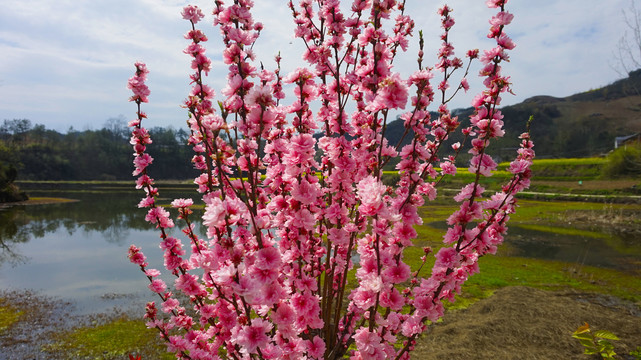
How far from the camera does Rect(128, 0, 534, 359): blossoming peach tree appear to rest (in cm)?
168

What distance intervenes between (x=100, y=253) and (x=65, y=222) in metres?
9.90

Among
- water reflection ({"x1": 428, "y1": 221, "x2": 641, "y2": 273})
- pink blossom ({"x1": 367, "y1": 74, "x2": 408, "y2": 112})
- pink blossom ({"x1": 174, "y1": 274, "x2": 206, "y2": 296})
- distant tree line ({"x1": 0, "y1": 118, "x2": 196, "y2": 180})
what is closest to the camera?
pink blossom ({"x1": 367, "y1": 74, "x2": 408, "y2": 112})

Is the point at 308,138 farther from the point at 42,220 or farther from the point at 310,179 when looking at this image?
the point at 42,220

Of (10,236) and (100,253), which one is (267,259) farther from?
(10,236)

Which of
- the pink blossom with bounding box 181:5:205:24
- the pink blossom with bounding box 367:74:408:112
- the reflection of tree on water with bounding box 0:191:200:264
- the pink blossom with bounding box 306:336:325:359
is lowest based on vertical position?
the reflection of tree on water with bounding box 0:191:200:264

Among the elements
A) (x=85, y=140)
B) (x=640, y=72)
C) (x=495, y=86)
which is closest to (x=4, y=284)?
(x=495, y=86)

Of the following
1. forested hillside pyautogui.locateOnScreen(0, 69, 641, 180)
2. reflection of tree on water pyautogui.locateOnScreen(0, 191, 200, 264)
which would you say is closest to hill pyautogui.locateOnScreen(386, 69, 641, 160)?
forested hillside pyautogui.locateOnScreen(0, 69, 641, 180)

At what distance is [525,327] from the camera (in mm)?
6445

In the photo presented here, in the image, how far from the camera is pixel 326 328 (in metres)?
2.44

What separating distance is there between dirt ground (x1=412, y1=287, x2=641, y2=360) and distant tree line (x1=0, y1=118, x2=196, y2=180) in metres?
66.8

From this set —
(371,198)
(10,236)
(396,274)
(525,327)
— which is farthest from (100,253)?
(371,198)

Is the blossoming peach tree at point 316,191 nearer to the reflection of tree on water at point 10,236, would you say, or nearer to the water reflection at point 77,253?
the water reflection at point 77,253

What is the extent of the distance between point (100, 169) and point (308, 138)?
90563 mm

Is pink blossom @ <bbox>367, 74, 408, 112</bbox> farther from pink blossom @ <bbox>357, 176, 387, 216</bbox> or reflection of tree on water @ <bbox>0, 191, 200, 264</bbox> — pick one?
reflection of tree on water @ <bbox>0, 191, 200, 264</bbox>
